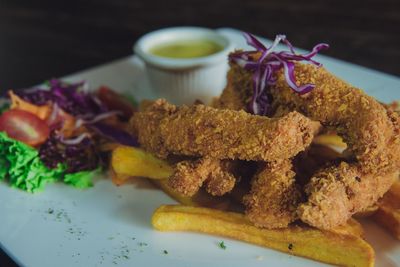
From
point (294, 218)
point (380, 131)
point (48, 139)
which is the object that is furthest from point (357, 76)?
point (48, 139)

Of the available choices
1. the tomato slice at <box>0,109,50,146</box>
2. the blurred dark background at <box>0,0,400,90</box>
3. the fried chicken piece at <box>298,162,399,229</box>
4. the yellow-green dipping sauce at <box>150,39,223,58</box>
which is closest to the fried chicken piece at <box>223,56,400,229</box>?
the fried chicken piece at <box>298,162,399,229</box>

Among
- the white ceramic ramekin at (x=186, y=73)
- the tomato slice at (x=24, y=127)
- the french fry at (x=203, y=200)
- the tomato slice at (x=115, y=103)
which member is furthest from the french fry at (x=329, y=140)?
the tomato slice at (x=24, y=127)

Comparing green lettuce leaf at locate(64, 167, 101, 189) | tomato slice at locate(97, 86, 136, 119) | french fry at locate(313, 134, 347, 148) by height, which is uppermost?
french fry at locate(313, 134, 347, 148)

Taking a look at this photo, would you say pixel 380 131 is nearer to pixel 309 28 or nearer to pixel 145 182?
pixel 145 182

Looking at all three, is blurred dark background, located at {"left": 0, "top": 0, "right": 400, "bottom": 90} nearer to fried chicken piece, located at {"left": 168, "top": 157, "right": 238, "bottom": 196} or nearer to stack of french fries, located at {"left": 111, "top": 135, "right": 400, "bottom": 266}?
stack of french fries, located at {"left": 111, "top": 135, "right": 400, "bottom": 266}

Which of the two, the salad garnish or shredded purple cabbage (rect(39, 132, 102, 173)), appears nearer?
the salad garnish

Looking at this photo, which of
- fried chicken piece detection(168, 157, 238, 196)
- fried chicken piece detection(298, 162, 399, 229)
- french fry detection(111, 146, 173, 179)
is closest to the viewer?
fried chicken piece detection(298, 162, 399, 229)

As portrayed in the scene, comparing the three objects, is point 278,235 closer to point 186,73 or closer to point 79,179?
point 79,179

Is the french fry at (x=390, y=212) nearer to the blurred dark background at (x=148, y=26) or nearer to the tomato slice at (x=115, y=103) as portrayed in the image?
the tomato slice at (x=115, y=103)
